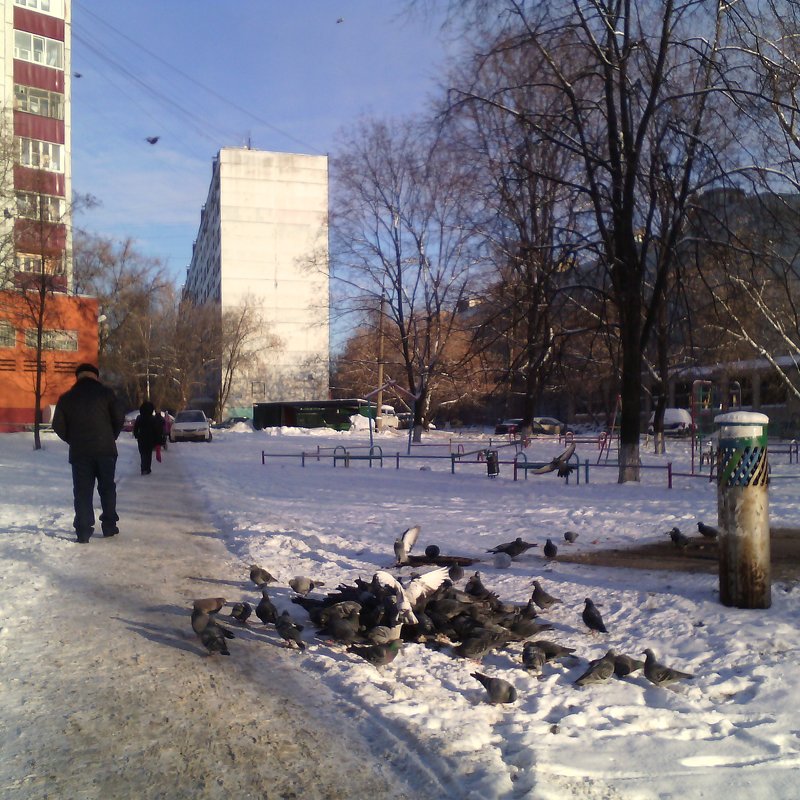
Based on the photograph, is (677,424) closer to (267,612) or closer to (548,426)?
(548,426)

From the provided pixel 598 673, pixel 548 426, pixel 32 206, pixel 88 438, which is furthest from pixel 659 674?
pixel 548 426

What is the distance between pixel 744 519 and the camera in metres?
5.98

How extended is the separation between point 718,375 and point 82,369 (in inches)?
1504

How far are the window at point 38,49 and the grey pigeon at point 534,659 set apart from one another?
44843 mm

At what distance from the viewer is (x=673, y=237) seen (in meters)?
15.0

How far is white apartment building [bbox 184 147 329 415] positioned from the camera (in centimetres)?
7812

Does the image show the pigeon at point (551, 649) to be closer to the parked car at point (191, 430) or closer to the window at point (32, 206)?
the window at point (32, 206)

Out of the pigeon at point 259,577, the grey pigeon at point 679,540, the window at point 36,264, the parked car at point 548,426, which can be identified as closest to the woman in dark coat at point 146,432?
the window at point 36,264

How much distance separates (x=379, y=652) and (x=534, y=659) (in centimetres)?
98

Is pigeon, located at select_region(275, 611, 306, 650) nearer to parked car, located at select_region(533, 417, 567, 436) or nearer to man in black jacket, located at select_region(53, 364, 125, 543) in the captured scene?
man in black jacket, located at select_region(53, 364, 125, 543)

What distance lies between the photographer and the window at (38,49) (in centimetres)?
4006

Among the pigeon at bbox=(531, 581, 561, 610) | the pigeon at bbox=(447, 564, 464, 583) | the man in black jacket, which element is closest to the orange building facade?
the man in black jacket

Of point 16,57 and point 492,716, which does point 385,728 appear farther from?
point 16,57

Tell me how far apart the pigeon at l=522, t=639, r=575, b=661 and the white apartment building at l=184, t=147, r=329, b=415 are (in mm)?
71675
